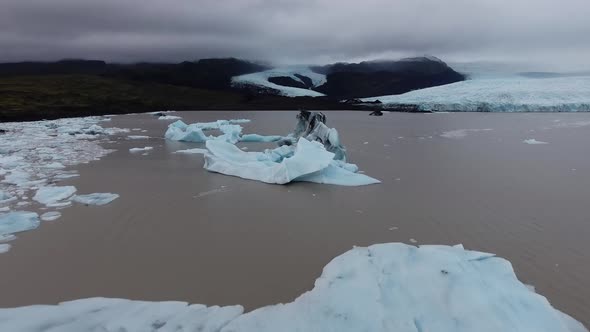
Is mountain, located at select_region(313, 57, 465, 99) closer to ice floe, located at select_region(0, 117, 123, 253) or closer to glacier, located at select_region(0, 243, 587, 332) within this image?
ice floe, located at select_region(0, 117, 123, 253)

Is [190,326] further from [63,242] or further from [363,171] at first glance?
[363,171]

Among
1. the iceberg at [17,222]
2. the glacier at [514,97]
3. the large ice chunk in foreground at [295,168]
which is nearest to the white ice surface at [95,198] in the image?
the iceberg at [17,222]

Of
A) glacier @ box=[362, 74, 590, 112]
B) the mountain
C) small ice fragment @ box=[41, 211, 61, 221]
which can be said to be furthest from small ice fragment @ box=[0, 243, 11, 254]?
the mountain

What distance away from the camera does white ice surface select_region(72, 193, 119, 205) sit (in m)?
5.34

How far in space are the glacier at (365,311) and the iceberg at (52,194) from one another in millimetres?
2932

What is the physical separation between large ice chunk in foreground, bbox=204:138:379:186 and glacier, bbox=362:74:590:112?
107 feet

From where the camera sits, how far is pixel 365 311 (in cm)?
267

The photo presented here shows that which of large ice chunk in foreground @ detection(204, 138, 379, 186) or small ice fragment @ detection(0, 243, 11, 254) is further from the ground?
large ice chunk in foreground @ detection(204, 138, 379, 186)

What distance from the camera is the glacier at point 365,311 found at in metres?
2.54

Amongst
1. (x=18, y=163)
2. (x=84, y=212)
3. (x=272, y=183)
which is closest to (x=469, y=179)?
(x=272, y=183)

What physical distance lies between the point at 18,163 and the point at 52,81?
145ft

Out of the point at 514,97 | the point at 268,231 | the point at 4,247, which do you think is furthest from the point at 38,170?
the point at 514,97

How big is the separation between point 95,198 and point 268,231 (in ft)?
8.04

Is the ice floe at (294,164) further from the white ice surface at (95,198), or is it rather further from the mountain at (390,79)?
the mountain at (390,79)
